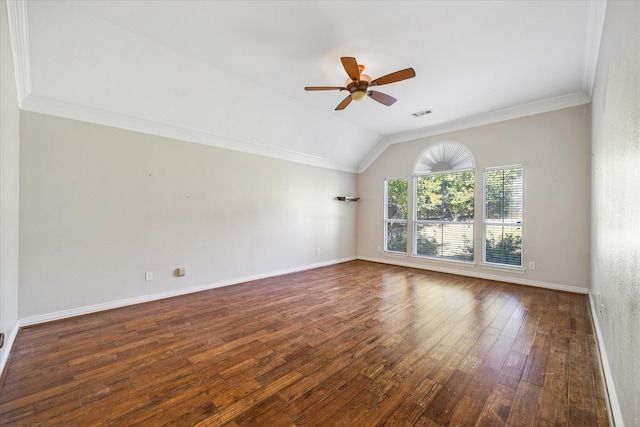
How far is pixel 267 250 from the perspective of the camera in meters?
5.04

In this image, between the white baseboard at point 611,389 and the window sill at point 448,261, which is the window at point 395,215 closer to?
the window sill at point 448,261

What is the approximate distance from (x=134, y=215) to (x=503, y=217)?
6.03m

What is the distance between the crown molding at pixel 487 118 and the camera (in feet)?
13.4

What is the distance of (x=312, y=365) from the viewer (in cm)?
209

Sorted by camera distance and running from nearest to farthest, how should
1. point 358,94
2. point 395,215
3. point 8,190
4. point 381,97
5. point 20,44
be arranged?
point 8,190
point 20,44
point 358,94
point 381,97
point 395,215

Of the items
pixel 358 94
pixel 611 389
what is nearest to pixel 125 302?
pixel 358 94

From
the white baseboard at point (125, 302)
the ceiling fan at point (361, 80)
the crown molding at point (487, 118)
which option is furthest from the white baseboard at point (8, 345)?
the crown molding at point (487, 118)

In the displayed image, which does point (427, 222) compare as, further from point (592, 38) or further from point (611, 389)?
point (611, 389)

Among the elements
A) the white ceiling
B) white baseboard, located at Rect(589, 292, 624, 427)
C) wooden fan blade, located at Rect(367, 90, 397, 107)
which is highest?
the white ceiling

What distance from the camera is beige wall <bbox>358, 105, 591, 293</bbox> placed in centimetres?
401

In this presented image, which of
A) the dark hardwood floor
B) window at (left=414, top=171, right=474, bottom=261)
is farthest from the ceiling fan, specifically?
window at (left=414, top=171, right=474, bottom=261)

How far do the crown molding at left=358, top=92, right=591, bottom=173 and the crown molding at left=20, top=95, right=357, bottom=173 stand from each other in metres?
2.09

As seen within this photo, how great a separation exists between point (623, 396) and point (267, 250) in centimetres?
453

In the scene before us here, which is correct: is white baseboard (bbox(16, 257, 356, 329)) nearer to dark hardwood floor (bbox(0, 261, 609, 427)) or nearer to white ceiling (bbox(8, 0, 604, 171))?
dark hardwood floor (bbox(0, 261, 609, 427))
